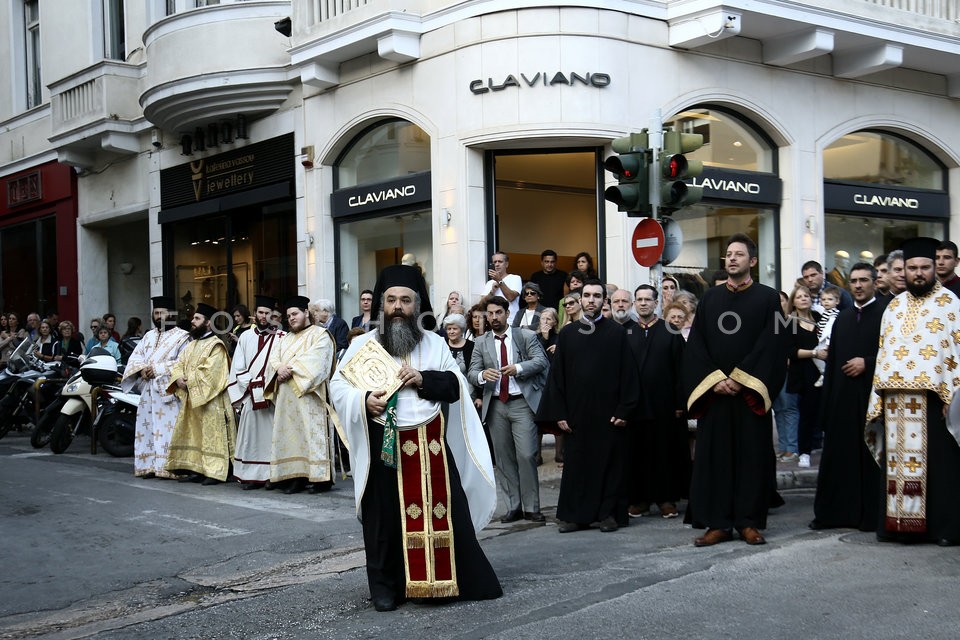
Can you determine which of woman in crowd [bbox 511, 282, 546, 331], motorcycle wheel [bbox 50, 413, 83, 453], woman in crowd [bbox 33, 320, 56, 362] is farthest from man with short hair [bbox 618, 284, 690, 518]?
woman in crowd [bbox 33, 320, 56, 362]

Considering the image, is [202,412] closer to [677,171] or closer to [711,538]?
[677,171]

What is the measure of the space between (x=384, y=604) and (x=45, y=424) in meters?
10.5

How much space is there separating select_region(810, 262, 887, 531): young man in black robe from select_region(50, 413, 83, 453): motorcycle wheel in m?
9.82

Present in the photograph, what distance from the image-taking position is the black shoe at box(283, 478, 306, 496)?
11.1 meters

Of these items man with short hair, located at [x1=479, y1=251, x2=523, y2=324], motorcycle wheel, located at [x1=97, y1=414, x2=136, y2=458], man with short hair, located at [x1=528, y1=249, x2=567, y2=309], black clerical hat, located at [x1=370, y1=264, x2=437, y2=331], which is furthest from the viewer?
motorcycle wheel, located at [x1=97, y1=414, x2=136, y2=458]

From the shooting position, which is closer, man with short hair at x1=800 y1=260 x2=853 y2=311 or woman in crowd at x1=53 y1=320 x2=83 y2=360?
man with short hair at x1=800 y1=260 x2=853 y2=311

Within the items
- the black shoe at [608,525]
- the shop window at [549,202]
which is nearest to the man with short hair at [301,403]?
the black shoe at [608,525]

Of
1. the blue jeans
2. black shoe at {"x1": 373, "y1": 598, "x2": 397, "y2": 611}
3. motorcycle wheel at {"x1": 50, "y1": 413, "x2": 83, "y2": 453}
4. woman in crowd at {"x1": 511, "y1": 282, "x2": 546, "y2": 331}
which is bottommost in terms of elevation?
black shoe at {"x1": 373, "y1": 598, "x2": 397, "y2": 611}

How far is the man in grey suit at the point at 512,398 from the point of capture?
9203 millimetres

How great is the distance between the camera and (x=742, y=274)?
8047 millimetres

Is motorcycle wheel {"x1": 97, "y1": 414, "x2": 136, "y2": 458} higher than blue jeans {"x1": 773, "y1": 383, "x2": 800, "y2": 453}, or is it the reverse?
blue jeans {"x1": 773, "y1": 383, "x2": 800, "y2": 453}

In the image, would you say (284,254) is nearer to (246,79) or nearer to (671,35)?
(246,79)

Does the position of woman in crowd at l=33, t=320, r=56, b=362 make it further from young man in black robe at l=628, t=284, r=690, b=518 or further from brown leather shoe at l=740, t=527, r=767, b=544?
brown leather shoe at l=740, t=527, r=767, b=544

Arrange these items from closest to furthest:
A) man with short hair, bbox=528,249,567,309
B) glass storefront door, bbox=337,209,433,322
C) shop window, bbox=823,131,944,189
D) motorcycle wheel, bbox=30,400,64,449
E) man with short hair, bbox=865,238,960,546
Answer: man with short hair, bbox=865,238,960,546 < man with short hair, bbox=528,249,567,309 < motorcycle wheel, bbox=30,400,64,449 < glass storefront door, bbox=337,209,433,322 < shop window, bbox=823,131,944,189
